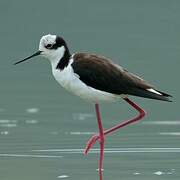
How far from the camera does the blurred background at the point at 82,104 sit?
530 inches

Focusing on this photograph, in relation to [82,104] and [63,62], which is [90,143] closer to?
[63,62]

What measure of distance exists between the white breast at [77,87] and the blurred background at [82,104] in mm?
749

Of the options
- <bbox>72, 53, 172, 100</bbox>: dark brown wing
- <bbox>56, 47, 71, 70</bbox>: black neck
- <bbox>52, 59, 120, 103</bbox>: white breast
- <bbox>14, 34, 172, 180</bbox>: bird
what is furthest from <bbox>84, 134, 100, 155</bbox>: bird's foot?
<bbox>56, 47, 71, 70</bbox>: black neck

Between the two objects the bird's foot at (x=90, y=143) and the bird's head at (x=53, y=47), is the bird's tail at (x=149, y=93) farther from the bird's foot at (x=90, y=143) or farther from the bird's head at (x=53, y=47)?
the bird's head at (x=53, y=47)

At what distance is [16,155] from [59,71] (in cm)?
137

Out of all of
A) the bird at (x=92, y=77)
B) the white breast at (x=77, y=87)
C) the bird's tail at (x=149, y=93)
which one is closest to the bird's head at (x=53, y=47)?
the bird at (x=92, y=77)

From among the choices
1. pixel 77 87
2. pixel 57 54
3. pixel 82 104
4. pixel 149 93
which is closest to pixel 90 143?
pixel 77 87

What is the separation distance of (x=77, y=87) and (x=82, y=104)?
18.9ft

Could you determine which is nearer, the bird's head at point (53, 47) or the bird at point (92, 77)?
the bird at point (92, 77)

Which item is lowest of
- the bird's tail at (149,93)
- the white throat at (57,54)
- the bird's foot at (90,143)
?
the bird's foot at (90,143)

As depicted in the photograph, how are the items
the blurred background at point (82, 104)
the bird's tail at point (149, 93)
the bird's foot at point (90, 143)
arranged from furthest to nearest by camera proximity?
the blurred background at point (82, 104) → the bird's foot at point (90, 143) → the bird's tail at point (149, 93)

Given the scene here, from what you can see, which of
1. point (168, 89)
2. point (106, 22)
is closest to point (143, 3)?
point (106, 22)

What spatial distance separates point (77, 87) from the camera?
13000 millimetres

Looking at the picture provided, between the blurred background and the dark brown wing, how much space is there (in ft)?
2.66
